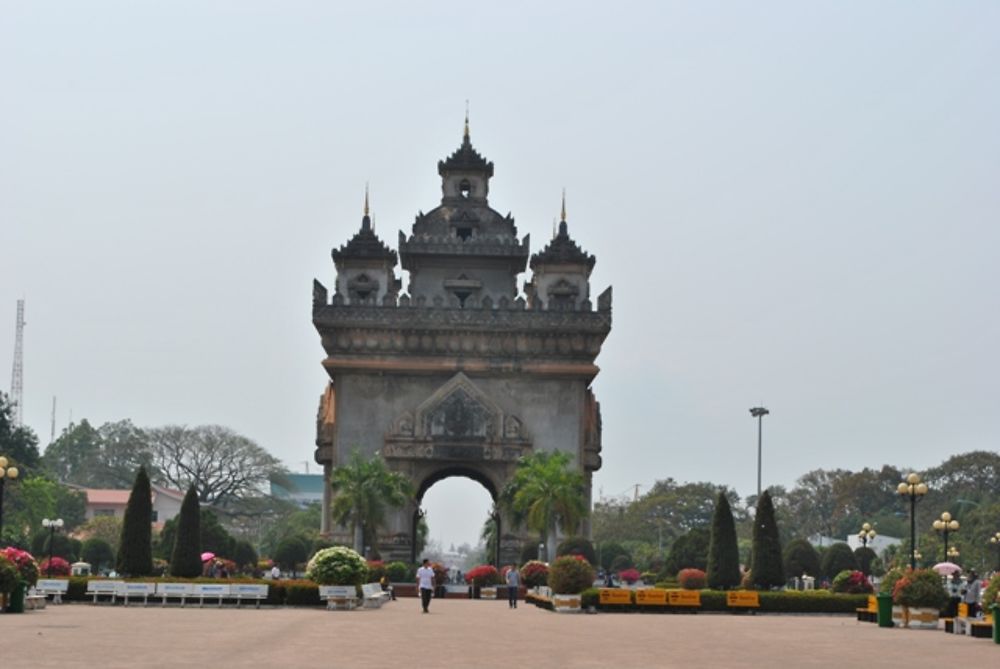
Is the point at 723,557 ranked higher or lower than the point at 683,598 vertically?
higher

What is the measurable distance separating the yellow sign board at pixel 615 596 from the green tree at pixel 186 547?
48.4ft

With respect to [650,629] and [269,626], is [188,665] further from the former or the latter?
[650,629]

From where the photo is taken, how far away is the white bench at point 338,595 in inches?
1783

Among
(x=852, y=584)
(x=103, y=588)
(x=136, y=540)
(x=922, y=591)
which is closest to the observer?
(x=922, y=591)

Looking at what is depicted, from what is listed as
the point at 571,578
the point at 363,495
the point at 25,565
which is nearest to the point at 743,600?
the point at 571,578

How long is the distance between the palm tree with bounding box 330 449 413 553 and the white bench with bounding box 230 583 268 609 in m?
24.2

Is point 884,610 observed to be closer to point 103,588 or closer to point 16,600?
point 16,600

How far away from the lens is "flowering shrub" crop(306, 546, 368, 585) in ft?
151

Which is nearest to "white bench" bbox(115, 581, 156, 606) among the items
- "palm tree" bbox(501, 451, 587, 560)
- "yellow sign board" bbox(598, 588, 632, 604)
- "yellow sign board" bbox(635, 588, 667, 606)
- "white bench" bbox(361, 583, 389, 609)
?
"white bench" bbox(361, 583, 389, 609)

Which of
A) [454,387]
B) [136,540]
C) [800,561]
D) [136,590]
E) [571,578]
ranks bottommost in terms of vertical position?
[136,590]

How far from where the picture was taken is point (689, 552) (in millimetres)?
71312

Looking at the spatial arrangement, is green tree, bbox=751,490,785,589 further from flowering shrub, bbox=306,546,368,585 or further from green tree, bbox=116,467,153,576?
green tree, bbox=116,467,153,576

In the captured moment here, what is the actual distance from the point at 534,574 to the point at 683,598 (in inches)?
465

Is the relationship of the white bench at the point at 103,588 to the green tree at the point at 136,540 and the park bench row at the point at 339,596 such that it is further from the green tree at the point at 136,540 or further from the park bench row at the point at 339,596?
the green tree at the point at 136,540
